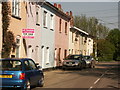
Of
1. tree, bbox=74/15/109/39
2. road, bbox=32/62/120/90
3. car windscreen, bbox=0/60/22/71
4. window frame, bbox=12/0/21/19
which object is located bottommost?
road, bbox=32/62/120/90

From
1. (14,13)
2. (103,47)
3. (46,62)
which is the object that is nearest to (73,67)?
(46,62)

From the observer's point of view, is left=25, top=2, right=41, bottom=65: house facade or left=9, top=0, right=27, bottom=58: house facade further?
left=25, top=2, right=41, bottom=65: house facade

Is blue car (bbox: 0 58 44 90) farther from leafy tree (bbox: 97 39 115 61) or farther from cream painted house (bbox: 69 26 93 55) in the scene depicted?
leafy tree (bbox: 97 39 115 61)

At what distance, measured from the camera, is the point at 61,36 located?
3522cm

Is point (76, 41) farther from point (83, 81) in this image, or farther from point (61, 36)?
point (83, 81)

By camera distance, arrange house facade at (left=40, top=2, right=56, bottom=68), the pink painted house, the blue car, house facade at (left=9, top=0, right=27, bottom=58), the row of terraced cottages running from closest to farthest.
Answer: the blue car → house facade at (left=9, top=0, right=27, bottom=58) → the row of terraced cottages → house facade at (left=40, top=2, right=56, bottom=68) → the pink painted house

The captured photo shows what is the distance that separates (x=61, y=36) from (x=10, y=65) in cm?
2253

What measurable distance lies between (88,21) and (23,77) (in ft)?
222


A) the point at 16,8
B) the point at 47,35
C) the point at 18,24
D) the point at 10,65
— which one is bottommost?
the point at 10,65

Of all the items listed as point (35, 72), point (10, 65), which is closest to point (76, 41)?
point (35, 72)

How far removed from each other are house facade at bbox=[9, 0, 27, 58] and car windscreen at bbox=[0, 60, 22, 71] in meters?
6.40

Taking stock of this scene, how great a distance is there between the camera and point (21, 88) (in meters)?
12.5

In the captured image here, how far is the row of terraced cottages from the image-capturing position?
20281 millimetres

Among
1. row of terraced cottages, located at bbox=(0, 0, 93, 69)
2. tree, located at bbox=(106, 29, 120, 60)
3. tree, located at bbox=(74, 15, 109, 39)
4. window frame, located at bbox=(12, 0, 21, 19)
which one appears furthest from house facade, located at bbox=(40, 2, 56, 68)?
tree, located at bbox=(106, 29, 120, 60)
